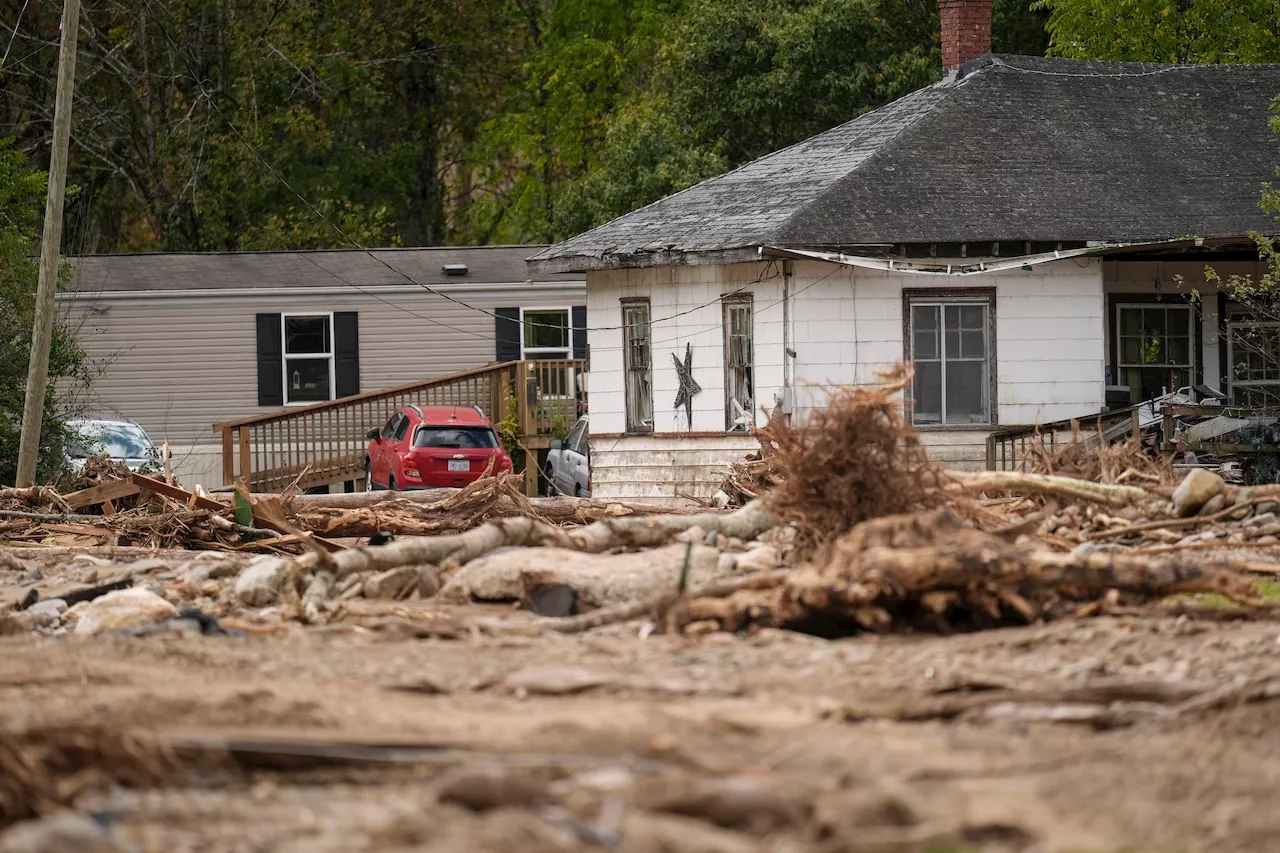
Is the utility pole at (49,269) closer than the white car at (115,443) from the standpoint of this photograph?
Yes

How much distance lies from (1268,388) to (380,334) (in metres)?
16.0

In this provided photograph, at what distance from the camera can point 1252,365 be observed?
23672 mm

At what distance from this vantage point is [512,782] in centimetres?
609

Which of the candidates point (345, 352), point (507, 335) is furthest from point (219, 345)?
point (507, 335)

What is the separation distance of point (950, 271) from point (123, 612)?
12.3 meters

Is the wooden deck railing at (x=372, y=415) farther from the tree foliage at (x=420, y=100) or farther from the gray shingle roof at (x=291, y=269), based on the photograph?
the tree foliage at (x=420, y=100)

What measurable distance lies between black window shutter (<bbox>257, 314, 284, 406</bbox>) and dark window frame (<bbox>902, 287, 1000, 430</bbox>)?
47.3 ft

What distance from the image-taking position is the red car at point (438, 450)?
2731 cm

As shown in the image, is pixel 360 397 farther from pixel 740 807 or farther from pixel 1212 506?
pixel 740 807

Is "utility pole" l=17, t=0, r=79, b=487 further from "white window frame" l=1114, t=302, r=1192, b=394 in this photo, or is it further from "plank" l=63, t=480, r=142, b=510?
"white window frame" l=1114, t=302, r=1192, b=394

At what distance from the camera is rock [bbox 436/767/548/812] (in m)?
6.02

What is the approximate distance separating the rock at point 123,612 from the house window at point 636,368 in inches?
477

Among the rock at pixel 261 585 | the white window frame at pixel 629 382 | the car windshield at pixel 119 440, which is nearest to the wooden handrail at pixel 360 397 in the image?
the car windshield at pixel 119 440

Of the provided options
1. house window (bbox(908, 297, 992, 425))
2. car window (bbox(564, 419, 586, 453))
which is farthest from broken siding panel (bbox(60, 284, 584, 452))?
house window (bbox(908, 297, 992, 425))
